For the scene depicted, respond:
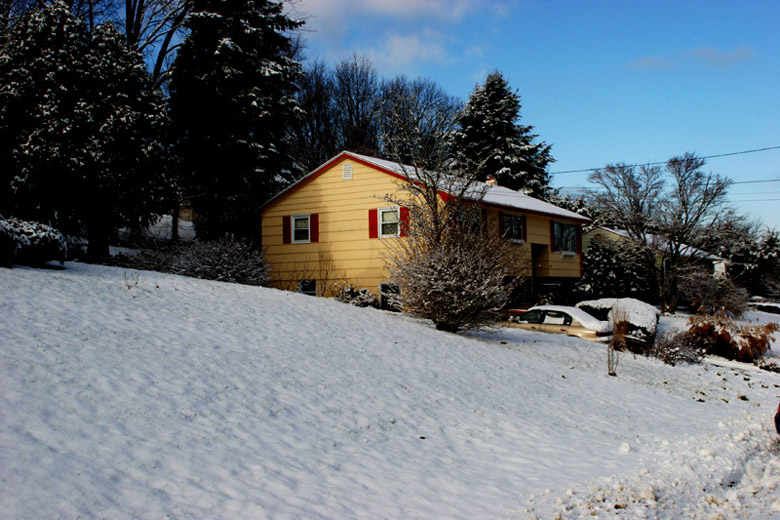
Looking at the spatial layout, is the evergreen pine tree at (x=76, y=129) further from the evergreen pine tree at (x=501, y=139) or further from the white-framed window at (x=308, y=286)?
the evergreen pine tree at (x=501, y=139)

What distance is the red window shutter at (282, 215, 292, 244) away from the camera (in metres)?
24.9

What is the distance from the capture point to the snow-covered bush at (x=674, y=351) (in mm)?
16016

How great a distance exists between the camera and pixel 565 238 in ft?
95.0

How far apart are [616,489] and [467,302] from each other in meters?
8.41

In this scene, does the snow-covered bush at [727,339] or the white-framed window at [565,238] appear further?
the white-framed window at [565,238]

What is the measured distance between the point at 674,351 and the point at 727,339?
156 inches

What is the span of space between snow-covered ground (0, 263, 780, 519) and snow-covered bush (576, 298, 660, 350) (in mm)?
5517

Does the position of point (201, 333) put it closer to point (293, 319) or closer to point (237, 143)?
point (293, 319)

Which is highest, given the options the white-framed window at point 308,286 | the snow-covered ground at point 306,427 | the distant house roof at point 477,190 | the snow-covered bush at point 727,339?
the distant house roof at point 477,190

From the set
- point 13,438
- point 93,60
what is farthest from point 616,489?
point 93,60

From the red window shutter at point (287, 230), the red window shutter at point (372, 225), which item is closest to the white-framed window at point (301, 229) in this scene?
the red window shutter at point (287, 230)

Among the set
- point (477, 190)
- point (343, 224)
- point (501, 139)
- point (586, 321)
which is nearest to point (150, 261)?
point (343, 224)

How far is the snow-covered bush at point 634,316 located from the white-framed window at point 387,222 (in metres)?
7.62

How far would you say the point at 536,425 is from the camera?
313 inches
